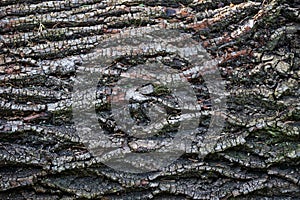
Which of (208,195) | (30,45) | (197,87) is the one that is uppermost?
(30,45)

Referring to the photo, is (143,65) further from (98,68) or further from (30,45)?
(30,45)

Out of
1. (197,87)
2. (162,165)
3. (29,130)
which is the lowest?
(162,165)

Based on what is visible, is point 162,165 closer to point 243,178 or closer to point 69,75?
point 243,178

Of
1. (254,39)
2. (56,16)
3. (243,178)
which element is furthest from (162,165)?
(56,16)

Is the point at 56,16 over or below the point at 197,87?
over

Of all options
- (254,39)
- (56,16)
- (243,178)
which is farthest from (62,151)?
(254,39)

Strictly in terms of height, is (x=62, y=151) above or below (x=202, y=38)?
below
